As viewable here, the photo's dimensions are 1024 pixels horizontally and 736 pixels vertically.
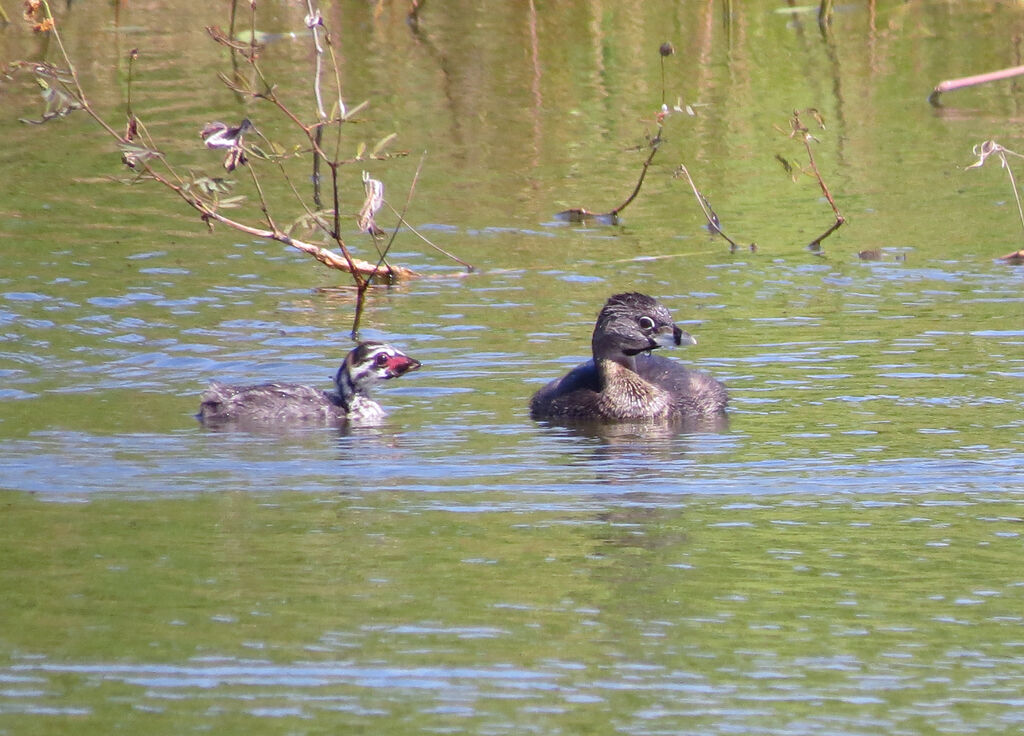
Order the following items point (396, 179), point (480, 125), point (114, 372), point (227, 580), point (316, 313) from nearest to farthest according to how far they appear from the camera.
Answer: point (227, 580) < point (114, 372) < point (316, 313) < point (396, 179) < point (480, 125)

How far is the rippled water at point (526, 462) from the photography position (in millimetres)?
6168

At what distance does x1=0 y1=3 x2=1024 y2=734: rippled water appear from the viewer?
6.17 meters

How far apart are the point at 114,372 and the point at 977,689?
6.67 meters

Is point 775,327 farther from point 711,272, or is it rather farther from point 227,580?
point 227,580

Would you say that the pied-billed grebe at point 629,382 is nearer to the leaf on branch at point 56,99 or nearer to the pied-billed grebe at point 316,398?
the pied-billed grebe at point 316,398

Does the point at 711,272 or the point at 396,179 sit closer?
the point at 711,272

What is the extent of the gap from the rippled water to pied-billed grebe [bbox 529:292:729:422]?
0.72 feet

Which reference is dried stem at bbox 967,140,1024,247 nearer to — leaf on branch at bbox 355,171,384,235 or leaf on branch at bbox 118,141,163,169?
leaf on branch at bbox 355,171,384,235

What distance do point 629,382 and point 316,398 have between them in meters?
1.87

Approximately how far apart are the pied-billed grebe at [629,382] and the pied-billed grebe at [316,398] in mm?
911

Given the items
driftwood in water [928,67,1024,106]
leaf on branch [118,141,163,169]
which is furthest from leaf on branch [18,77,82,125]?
driftwood in water [928,67,1024,106]

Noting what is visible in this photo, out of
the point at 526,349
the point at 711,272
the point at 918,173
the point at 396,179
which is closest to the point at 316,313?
the point at 526,349

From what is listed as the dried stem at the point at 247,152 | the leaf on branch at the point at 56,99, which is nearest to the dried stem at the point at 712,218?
the dried stem at the point at 247,152

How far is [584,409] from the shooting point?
35.2ft
